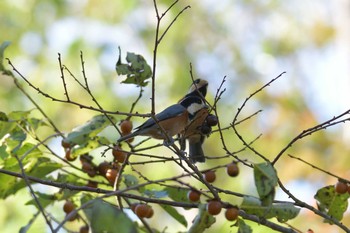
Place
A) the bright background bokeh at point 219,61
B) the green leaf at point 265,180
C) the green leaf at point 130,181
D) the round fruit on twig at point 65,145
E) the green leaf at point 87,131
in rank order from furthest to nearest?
the bright background bokeh at point 219,61 → the round fruit on twig at point 65,145 → the green leaf at point 130,181 → the green leaf at point 87,131 → the green leaf at point 265,180

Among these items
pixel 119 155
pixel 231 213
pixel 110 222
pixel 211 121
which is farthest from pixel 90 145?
pixel 110 222

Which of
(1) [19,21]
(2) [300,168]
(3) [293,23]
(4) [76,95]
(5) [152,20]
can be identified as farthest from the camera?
(3) [293,23]

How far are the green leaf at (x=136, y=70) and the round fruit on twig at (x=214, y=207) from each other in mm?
444

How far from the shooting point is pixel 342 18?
6.27m

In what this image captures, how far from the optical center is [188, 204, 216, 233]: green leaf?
1498mm

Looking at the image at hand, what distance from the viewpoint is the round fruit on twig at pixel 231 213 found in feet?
5.24

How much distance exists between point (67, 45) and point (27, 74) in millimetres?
680

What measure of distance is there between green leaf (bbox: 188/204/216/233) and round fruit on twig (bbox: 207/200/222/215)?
0.09ft

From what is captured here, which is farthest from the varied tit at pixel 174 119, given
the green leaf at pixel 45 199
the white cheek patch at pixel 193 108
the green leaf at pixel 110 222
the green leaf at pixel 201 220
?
the green leaf at pixel 110 222

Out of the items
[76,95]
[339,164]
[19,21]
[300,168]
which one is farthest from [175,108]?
[19,21]

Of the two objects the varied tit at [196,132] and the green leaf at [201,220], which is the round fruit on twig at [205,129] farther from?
the green leaf at [201,220]

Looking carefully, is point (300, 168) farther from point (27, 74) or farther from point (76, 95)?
point (27, 74)

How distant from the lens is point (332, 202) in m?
1.85

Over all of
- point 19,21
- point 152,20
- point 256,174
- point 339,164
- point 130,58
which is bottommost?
→ point 256,174
